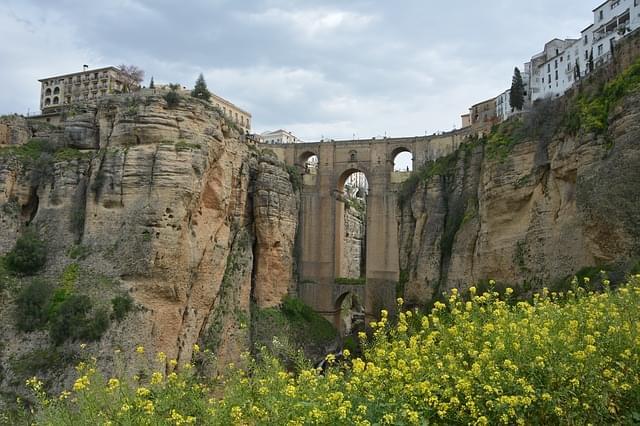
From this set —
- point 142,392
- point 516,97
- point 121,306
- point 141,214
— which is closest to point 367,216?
point 516,97

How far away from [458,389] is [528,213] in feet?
53.8

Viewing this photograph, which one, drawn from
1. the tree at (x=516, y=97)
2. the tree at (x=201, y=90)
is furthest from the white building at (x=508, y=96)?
the tree at (x=201, y=90)

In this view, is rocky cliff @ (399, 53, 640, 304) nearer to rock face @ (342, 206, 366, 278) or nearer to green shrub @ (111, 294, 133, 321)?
green shrub @ (111, 294, 133, 321)

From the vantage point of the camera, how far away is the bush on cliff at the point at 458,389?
616 cm

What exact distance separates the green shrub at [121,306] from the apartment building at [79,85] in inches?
1267

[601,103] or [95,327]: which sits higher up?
[601,103]

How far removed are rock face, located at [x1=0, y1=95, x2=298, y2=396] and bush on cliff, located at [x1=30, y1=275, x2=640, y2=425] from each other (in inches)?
553

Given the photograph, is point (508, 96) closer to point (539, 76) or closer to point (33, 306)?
point (539, 76)

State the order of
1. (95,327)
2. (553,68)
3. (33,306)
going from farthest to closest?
(553,68) → (33,306) → (95,327)

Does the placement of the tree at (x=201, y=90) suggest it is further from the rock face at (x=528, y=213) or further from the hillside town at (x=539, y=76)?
the rock face at (x=528, y=213)

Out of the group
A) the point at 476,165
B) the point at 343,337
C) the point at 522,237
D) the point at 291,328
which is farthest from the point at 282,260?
the point at 522,237

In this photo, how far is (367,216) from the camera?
3828 cm

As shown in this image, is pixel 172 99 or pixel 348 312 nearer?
pixel 172 99

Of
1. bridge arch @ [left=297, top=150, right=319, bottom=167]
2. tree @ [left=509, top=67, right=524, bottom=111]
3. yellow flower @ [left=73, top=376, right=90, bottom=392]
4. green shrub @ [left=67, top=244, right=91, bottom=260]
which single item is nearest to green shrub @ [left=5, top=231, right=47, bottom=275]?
green shrub @ [left=67, top=244, right=91, bottom=260]
